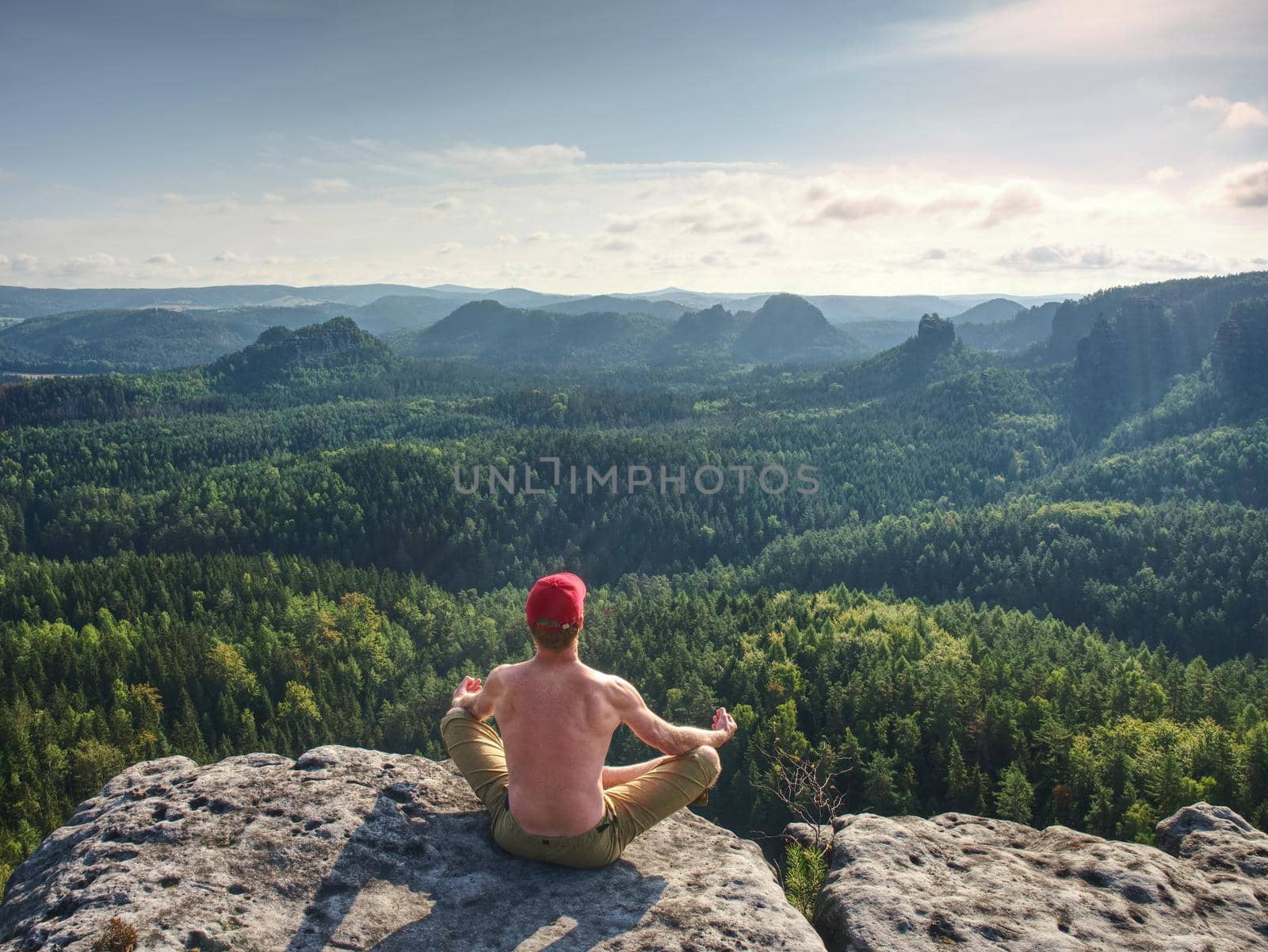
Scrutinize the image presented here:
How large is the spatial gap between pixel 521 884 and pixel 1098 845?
10.6 m

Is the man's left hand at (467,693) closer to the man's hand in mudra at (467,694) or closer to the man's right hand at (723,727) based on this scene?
the man's hand in mudra at (467,694)

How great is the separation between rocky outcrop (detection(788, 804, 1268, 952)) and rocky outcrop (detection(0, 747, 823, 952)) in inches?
52.5

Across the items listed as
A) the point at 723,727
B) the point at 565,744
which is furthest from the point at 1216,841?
the point at 565,744

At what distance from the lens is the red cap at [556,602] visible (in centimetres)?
1207

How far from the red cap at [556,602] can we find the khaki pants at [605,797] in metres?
3.05

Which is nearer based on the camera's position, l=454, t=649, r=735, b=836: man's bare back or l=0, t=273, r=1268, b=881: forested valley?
l=454, t=649, r=735, b=836: man's bare back

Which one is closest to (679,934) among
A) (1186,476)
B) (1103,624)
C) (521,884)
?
(521,884)

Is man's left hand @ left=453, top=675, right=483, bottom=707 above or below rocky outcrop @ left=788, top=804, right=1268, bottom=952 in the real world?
above

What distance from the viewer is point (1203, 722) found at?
54250 mm

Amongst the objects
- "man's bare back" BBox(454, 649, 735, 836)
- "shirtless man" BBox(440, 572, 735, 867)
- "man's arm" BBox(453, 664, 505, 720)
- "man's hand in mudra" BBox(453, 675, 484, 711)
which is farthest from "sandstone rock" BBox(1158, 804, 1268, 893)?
"man's hand in mudra" BBox(453, 675, 484, 711)

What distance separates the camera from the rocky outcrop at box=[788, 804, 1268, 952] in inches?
457

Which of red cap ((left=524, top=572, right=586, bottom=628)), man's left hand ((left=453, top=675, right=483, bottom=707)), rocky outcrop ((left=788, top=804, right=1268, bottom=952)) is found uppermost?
red cap ((left=524, top=572, right=586, bottom=628))

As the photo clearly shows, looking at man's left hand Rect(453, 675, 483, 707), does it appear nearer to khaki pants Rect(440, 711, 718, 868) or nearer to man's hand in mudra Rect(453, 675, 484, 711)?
man's hand in mudra Rect(453, 675, 484, 711)

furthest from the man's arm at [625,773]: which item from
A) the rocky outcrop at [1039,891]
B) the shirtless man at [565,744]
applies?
the rocky outcrop at [1039,891]
